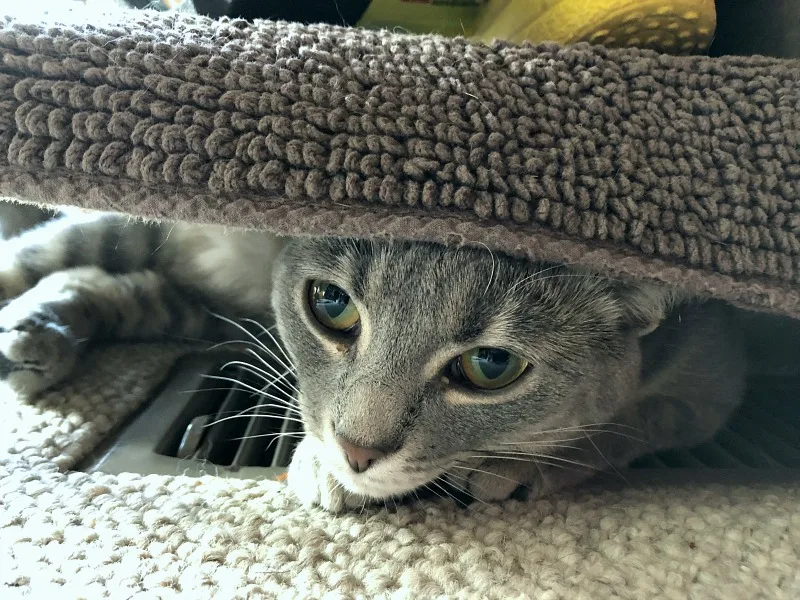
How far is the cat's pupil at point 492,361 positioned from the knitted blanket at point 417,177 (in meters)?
0.16

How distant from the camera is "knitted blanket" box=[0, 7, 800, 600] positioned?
1.90ft

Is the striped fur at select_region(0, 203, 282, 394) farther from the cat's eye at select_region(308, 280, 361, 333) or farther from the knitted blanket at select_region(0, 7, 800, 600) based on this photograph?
the knitted blanket at select_region(0, 7, 800, 600)

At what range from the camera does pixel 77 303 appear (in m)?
0.98

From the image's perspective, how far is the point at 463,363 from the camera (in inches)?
28.0

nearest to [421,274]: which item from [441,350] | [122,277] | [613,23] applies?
[441,350]

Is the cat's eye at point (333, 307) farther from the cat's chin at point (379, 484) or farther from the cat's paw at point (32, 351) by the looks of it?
the cat's paw at point (32, 351)

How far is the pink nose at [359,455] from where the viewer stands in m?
0.67

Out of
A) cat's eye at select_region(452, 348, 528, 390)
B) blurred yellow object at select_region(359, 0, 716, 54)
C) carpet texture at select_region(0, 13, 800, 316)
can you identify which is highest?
blurred yellow object at select_region(359, 0, 716, 54)

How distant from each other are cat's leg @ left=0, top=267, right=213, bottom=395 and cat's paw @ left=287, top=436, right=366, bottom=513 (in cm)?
43

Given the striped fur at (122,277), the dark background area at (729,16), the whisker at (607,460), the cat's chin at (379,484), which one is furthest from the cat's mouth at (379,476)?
the dark background area at (729,16)

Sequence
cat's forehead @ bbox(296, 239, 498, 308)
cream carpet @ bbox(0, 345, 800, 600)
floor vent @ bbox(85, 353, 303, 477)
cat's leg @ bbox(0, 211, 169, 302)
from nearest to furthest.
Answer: cream carpet @ bbox(0, 345, 800, 600) < cat's forehead @ bbox(296, 239, 498, 308) < floor vent @ bbox(85, 353, 303, 477) < cat's leg @ bbox(0, 211, 169, 302)

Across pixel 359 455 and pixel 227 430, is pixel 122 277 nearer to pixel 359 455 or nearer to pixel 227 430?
pixel 227 430

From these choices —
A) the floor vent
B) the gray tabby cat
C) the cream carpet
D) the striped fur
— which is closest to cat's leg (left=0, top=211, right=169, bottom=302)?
the striped fur

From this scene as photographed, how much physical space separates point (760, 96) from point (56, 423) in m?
0.98
